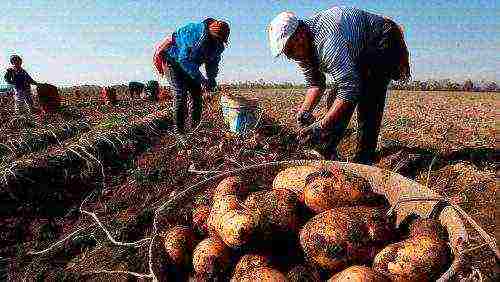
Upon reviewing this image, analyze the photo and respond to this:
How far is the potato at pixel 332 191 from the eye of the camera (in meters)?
2.39

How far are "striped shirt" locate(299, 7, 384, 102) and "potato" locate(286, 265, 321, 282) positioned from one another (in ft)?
5.95

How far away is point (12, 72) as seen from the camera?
11812mm

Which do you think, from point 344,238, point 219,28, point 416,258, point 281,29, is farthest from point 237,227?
point 219,28

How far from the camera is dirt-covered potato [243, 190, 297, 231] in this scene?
7.57ft

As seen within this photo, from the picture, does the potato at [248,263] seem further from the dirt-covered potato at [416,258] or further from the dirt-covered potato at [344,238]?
the dirt-covered potato at [416,258]

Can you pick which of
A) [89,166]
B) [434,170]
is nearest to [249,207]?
[434,170]

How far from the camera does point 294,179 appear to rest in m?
2.70

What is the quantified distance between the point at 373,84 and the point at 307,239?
239cm

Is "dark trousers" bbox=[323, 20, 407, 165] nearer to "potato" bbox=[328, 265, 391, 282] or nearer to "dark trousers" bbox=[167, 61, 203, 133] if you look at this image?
"potato" bbox=[328, 265, 391, 282]

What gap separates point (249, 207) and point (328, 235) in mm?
449

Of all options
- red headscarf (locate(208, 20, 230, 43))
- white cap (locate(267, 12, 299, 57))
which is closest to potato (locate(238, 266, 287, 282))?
white cap (locate(267, 12, 299, 57))

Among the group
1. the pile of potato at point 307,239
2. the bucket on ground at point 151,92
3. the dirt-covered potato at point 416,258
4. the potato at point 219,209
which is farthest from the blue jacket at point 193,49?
the bucket on ground at point 151,92

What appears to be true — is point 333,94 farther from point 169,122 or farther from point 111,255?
point 169,122

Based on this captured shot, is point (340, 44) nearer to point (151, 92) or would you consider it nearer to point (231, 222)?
point (231, 222)
